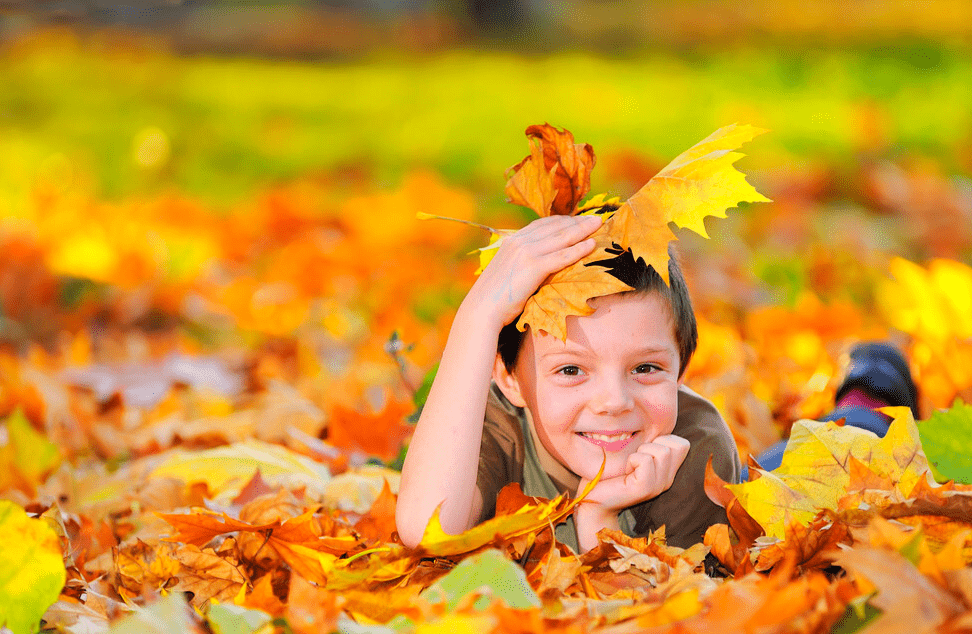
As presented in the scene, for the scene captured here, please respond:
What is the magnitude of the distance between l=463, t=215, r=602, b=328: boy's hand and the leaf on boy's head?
0.05 metres

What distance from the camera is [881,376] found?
8.57ft

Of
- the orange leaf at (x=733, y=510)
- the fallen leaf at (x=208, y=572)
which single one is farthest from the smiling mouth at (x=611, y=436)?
the fallen leaf at (x=208, y=572)

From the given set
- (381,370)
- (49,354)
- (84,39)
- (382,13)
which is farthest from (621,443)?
(382,13)

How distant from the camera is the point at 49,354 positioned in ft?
13.4

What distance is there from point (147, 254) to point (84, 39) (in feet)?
27.6

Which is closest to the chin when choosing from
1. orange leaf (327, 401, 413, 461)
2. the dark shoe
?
orange leaf (327, 401, 413, 461)

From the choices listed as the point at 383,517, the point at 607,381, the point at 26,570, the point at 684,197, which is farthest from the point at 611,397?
the point at 26,570

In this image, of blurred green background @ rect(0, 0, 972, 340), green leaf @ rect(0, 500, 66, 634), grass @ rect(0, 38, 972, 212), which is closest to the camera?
green leaf @ rect(0, 500, 66, 634)

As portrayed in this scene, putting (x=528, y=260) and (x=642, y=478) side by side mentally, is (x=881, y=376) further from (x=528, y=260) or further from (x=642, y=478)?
(x=528, y=260)

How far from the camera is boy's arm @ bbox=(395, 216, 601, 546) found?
5.39ft

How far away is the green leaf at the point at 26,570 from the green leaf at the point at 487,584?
0.60 metres

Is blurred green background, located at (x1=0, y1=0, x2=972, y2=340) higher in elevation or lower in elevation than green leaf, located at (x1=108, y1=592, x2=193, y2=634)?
lower

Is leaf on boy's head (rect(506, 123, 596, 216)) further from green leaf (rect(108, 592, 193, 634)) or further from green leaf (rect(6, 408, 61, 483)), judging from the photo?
green leaf (rect(6, 408, 61, 483))

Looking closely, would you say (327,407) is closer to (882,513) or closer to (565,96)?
(882,513)
